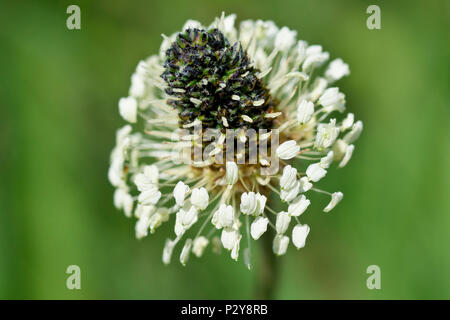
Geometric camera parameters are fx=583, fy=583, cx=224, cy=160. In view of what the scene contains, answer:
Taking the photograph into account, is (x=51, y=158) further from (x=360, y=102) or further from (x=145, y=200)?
(x=360, y=102)

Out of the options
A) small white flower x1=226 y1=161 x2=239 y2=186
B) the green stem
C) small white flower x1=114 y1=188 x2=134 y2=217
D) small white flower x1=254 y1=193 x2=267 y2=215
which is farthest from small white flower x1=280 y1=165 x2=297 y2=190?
small white flower x1=114 y1=188 x2=134 y2=217

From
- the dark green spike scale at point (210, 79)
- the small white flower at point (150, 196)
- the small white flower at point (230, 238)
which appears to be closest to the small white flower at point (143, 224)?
the small white flower at point (150, 196)

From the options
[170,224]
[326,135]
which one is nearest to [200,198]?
[326,135]

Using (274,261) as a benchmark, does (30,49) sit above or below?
above

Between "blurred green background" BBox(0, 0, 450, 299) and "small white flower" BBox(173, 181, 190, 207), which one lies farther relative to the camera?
"blurred green background" BBox(0, 0, 450, 299)

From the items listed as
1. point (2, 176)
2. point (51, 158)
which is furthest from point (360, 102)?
point (2, 176)

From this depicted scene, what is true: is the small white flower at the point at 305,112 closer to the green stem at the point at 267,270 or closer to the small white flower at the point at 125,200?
the green stem at the point at 267,270

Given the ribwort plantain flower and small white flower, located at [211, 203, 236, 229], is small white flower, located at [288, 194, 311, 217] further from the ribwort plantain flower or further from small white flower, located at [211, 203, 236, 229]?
small white flower, located at [211, 203, 236, 229]
